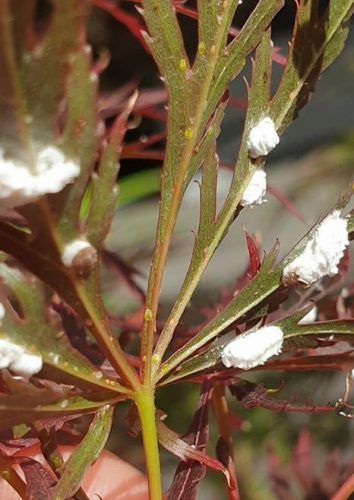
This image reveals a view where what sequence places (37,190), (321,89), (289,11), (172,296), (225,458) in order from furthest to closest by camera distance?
(321,89)
(289,11)
(172,296)
(225,458)
(37,190)

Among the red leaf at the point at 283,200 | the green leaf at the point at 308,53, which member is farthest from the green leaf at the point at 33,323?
the red leaf at the point at 283,200

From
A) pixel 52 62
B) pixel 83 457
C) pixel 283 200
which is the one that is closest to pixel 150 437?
pixel 83 457

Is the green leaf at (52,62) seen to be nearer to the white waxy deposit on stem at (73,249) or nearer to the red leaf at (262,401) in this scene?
the white waxy deposit on stem at (73,249)

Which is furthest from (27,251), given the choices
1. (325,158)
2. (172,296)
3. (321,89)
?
(321,89)

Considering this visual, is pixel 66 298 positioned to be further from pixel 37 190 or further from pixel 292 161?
pixel 292 161

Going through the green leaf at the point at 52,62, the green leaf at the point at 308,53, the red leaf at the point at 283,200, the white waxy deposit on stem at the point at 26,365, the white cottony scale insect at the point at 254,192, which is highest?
the red leaf at the point at 283,200

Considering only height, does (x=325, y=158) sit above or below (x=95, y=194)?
above
